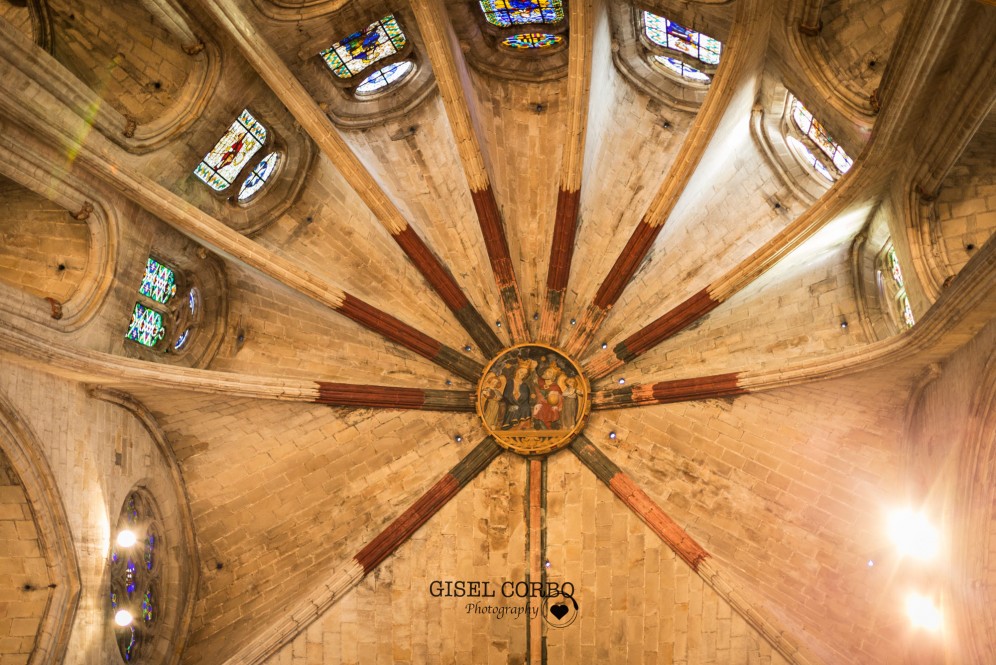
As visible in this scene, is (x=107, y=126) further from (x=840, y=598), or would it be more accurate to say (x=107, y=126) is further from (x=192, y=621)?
(x=840, y=598)

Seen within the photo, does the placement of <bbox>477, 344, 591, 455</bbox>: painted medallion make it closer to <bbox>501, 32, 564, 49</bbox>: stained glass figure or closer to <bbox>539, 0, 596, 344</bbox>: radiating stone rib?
<bbox>539, 0, 596, 344</bbox>: radiating stone rib

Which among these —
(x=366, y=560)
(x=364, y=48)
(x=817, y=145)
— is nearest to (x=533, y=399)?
(x=366, y=560)

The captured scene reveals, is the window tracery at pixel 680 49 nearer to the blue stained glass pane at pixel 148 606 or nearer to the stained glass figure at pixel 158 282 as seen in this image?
the stained glass figure at pixel 158 282

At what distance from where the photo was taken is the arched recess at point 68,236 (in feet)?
41.9

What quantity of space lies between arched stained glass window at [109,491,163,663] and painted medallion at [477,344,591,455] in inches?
204

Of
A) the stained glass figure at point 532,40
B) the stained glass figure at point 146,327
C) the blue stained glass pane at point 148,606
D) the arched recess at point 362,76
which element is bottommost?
the blue stained glass pane at point 148,606

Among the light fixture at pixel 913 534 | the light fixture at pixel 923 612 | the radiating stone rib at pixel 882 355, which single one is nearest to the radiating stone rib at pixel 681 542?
the radiating stone rib at pixel 882 355

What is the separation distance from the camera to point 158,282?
1510 centimetres

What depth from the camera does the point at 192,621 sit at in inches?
597

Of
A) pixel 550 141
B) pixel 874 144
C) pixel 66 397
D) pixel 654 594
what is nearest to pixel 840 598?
pixel 654 594

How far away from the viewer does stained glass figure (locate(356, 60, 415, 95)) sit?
54.6ft

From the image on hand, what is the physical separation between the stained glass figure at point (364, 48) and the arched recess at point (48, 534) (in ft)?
24.0

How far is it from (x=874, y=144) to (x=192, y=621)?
1159 centimetres

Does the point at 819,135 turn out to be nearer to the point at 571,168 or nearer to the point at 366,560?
the point at 571,168
